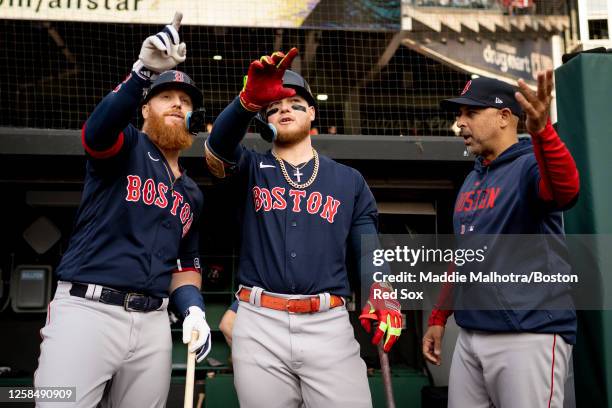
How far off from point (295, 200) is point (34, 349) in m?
5.52

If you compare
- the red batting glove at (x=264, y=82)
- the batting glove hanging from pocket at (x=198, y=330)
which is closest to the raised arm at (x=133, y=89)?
the red batting glove at (x=264, y=82)

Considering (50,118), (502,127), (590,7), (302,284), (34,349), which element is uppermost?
(590,7)

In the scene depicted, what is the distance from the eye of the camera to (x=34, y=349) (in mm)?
6836

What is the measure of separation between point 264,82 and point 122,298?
110 centimetres

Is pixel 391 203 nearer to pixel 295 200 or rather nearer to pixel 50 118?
pixel 295 200

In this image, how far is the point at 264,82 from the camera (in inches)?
91.5

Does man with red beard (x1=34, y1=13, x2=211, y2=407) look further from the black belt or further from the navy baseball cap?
the navy baseball cap

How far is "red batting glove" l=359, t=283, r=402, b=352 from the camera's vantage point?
8.20 ft

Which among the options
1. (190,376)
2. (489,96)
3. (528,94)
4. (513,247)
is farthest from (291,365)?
(489,96)

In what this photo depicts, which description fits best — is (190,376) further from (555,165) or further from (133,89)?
(555,165)

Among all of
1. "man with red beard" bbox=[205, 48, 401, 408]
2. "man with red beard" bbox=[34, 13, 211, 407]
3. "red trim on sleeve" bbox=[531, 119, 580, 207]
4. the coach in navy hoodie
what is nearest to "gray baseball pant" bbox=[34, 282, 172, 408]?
"man with red beard" bbox=[34, 13, 211, 407]

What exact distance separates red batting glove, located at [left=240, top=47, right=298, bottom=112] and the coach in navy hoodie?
926 millimetres

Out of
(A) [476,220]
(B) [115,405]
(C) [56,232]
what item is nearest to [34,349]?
(C) [56,232]

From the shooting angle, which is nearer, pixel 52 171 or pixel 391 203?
pixel 52 171
